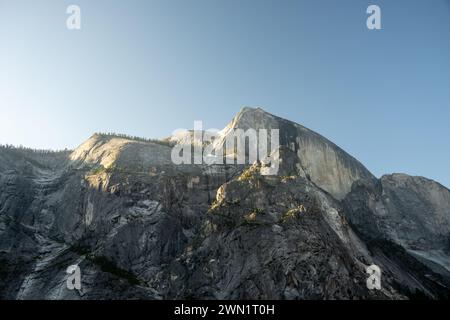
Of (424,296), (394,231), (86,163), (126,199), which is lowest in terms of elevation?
(424,296)

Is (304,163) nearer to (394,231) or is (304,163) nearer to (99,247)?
(394,231)

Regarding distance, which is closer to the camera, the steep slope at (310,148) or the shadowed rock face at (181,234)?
the shadowed rock face at (181,234)

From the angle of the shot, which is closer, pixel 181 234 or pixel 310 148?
pixel 181 234

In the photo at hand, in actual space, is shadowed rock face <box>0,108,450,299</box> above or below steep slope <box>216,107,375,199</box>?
below

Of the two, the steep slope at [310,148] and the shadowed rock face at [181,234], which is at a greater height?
the steep slope at [310,148]

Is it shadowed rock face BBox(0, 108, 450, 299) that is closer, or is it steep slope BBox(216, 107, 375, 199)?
shadowed rock face BBox(0, 108, 450, 299)

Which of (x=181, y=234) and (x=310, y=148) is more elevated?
(x=310, y=148)
